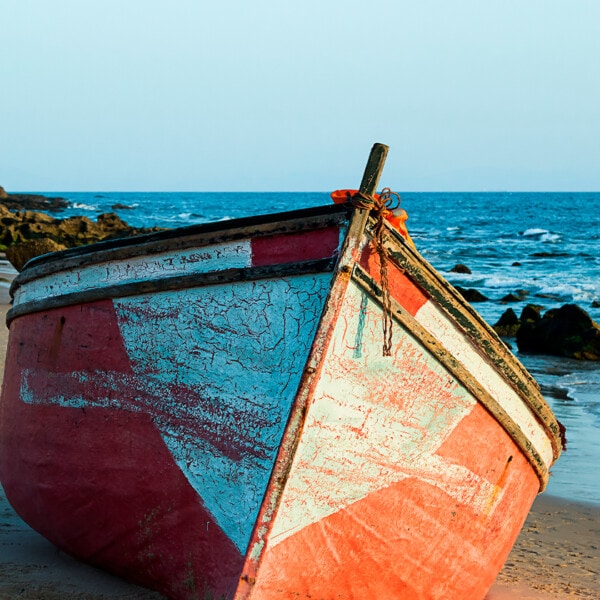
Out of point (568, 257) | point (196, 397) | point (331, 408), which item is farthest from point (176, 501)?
point (568, 257)

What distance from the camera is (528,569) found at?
4863 mm

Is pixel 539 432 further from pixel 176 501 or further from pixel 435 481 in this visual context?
pixel 176 501

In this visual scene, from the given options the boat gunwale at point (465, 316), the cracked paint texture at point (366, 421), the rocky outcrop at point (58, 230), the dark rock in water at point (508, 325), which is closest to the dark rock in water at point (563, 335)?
the dark rock in water at point (508, 325)

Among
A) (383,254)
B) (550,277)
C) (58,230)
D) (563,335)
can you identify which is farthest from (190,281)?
(58,230)

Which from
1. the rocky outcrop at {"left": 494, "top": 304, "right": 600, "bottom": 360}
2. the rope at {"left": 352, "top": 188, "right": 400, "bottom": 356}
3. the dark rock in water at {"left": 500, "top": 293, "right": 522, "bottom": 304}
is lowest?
the dark rock in water at {"left": 500, "top": 293, "right": 522, "bottom": 304}

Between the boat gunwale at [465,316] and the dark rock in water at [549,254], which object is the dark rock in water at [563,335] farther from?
the dark rock in water at [549,254]

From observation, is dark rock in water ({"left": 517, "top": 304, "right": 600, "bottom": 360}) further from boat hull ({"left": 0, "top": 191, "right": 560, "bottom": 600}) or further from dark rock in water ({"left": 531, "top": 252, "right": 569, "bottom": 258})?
dark rock in water ({"left": 531, "top": 252, "right": 569, "bottom": 258})

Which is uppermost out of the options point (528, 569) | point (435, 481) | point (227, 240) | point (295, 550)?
point (227, 240)

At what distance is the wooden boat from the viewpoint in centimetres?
323

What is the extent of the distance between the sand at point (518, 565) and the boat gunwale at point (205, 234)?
1.45 meters

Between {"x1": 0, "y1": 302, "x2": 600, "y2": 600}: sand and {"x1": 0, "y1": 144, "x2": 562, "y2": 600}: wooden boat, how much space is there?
19 cm

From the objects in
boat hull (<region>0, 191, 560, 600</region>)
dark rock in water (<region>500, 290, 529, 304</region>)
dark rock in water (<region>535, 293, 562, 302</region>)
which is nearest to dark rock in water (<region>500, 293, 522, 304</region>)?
dark rock in water (<region>500, 290, 529, 304</region>)

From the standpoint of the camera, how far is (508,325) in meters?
14.9

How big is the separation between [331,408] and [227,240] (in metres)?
0.76
